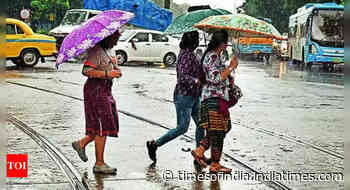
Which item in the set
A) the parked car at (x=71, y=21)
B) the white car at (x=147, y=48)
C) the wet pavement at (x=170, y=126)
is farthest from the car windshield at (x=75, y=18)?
the wet pavement at (x=170, y=126)

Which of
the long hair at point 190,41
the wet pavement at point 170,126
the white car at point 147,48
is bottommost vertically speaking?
the wet pavement at point 170,126

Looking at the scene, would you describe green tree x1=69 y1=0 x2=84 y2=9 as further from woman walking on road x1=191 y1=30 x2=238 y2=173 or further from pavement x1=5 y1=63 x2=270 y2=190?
woman walking on road x1=191 y1=30 x2=238 y2=173

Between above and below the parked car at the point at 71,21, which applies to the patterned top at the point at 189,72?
below

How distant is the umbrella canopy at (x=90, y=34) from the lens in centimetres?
582

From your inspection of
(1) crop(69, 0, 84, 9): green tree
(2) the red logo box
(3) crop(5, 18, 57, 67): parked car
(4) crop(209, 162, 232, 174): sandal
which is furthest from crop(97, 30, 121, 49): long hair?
(1) crop(69, 0, 84, 9): green tree

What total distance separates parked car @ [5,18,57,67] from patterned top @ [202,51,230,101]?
16967 millimetres

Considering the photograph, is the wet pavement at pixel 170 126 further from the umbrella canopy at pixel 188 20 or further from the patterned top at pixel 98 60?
the umbrella canopy at pixel 188 20

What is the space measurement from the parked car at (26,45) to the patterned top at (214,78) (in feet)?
55.7

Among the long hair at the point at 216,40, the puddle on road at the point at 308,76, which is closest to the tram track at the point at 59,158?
the long hair at the point at 216,40

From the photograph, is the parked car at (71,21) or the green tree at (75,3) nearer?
the parked car at (71,21)

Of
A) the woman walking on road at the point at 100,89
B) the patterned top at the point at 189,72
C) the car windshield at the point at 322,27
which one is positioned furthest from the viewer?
the car windshield at the point at 322,27

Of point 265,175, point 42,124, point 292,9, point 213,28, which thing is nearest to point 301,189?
point 265,175

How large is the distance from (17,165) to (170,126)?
3.55 m

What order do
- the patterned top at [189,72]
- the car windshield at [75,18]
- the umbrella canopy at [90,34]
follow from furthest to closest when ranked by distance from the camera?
the car windshield at [75,18]
the patterned top at [189,72]
the umbrella canopy at [90,34]
